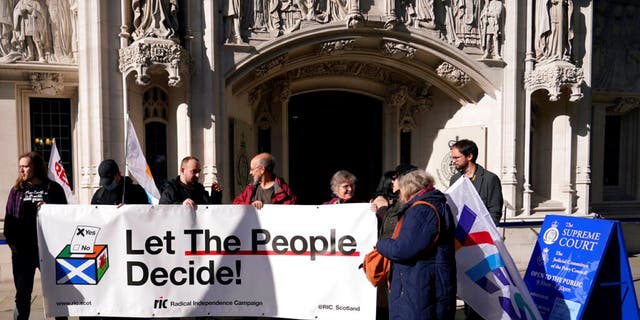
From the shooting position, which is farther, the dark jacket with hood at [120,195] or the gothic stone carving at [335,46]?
the gothic stone carving at [335,46]

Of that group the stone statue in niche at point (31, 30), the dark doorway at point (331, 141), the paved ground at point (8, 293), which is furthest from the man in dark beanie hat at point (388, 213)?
the dark doorway at point (331, 141)

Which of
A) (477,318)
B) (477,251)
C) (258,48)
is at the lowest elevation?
(477,318)

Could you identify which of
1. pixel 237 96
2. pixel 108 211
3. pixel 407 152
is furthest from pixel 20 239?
pixel 407 152

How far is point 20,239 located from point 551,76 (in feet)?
28.1

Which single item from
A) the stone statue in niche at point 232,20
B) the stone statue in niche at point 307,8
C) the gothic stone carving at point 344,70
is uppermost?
the stone statue in niche at point 307,8

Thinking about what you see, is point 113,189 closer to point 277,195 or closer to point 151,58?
point 277,195

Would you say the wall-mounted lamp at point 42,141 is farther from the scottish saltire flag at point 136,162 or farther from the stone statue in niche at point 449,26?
the stone statue in niche at point 449,26

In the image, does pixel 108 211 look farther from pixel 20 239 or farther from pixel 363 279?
pixel 363 279

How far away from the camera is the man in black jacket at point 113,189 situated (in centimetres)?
420

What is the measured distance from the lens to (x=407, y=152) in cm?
1056

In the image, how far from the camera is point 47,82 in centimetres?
704

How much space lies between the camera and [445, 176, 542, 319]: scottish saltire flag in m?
3.69

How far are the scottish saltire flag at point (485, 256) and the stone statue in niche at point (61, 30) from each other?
656cm

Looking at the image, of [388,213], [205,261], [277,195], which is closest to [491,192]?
[388,213]
